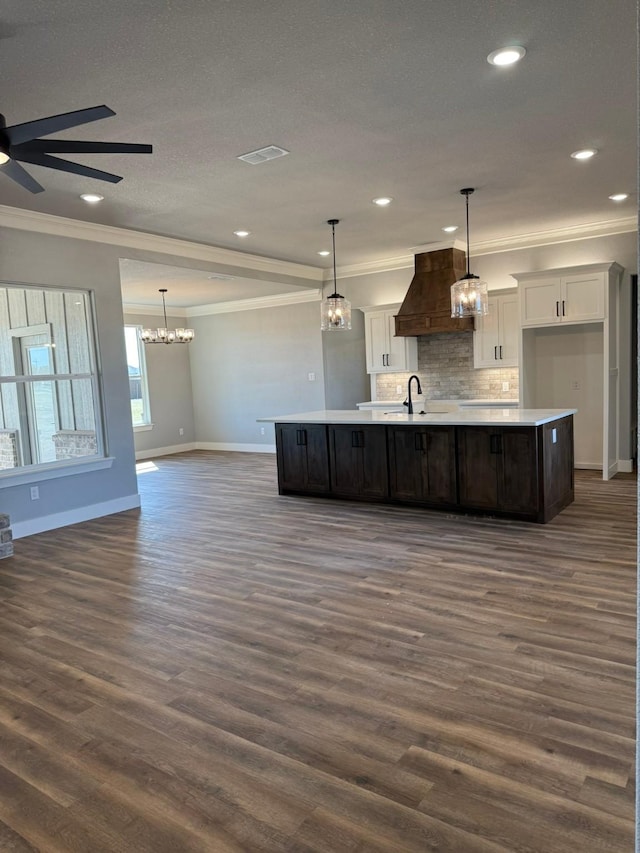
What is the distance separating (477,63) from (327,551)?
319cm

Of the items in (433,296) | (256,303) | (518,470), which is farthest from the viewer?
(256,303)

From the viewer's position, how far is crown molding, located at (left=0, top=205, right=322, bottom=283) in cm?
518

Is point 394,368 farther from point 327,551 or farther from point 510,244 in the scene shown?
point 327,551

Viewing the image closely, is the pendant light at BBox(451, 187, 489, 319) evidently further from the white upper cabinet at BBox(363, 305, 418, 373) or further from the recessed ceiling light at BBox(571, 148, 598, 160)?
the white upper cabinet at BBox(363, 305, 418, 373)

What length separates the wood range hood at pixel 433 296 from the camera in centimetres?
732

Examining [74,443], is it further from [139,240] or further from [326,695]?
[326,695]

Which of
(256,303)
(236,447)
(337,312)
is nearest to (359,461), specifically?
(337,312)

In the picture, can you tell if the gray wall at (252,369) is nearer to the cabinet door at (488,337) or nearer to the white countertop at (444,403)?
the white countertop at (444,403)

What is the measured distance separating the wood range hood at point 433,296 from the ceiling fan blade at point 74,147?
5146 mm

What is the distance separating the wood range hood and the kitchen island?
1926 mm

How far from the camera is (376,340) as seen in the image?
832cm

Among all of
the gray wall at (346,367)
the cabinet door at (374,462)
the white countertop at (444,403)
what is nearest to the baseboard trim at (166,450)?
the gray wall at (346,367)

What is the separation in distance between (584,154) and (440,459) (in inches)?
103

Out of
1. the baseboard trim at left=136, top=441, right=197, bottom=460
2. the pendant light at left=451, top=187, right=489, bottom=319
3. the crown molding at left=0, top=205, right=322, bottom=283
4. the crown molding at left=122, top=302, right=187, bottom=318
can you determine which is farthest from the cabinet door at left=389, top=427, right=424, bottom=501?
the crown molding at left=122, top=302, right=187, bottom=318
